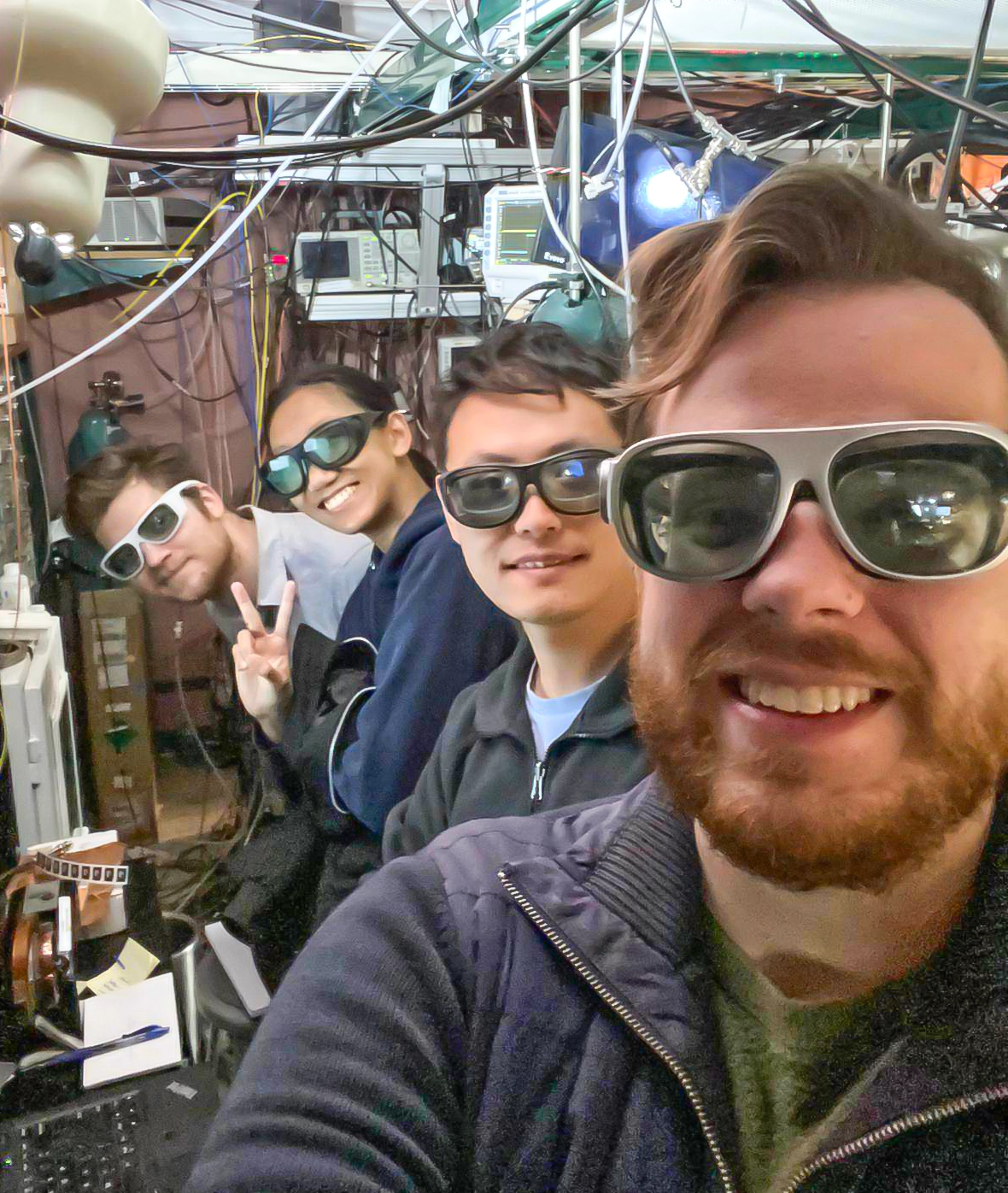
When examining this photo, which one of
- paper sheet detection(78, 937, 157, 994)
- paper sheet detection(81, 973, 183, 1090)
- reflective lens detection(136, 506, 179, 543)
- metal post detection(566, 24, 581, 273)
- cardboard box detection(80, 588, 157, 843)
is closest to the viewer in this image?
metal post detection(566, 24, 581, 273)

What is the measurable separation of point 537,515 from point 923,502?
15.0 inches

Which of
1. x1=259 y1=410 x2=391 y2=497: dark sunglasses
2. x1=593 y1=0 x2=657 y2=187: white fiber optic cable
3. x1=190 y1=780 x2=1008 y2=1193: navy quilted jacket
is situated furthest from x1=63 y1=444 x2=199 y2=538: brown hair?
x1=190 y1=780 x2=1008 y2=1193: navy quilted jacket

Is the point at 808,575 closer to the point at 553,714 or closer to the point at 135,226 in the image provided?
the point at 553,714

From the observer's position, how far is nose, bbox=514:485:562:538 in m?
0.81

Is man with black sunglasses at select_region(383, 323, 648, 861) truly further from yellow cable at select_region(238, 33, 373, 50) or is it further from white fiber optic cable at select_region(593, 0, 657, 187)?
yellow cable at select_region(238, 33, 373, 50)

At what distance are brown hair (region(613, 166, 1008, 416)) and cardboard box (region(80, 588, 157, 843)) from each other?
1132mm

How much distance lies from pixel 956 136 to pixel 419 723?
80 centimetres

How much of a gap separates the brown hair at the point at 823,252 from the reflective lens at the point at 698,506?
3.4 inches

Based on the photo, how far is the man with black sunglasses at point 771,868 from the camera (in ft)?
1.66

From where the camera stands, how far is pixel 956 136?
789mm

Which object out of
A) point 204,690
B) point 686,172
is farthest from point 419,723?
point 686,172

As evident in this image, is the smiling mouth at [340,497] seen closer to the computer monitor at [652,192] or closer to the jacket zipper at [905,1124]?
the computer monitor at [652,192]

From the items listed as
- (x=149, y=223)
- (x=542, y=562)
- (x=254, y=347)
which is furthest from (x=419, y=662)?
(x=149, y=223)

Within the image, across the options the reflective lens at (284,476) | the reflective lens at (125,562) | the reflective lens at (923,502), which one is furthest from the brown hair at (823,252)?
the reflective lens at (125,562)
